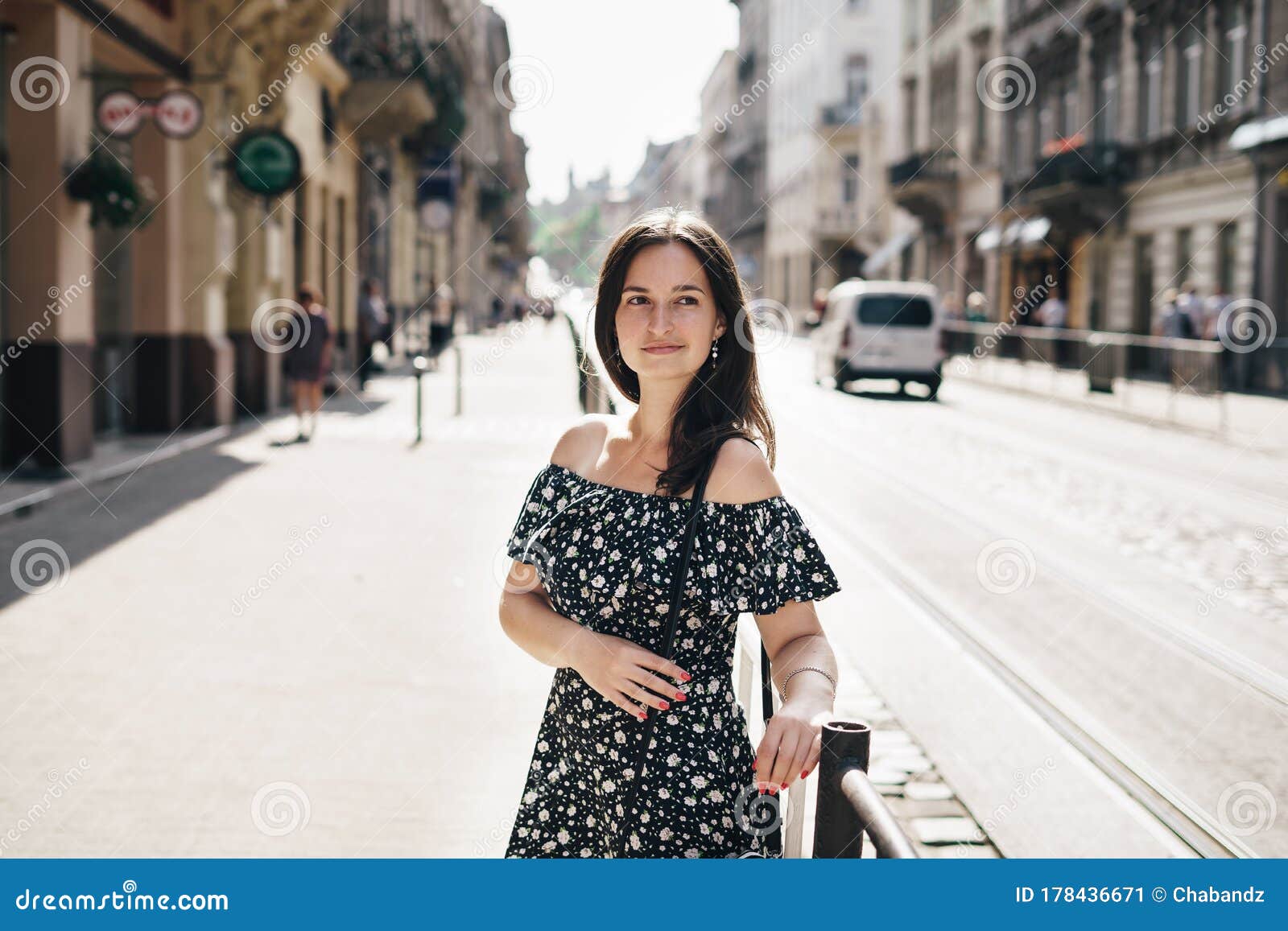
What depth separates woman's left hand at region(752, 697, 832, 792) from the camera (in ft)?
6.24

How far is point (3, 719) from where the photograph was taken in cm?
539

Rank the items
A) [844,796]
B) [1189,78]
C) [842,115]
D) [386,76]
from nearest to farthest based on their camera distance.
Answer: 1. [844,796]
2. [386,76]
3. [1189,78]
4. [842,115]

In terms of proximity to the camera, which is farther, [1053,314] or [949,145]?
[949,145]

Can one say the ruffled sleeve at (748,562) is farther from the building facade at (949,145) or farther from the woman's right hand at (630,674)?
the building facade at (949,145)

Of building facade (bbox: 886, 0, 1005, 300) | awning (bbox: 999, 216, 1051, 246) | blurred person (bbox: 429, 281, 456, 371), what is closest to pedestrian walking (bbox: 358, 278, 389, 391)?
blurred person (bbox: 429, 281, 456, 371)

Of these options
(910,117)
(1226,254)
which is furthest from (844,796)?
(910,117)

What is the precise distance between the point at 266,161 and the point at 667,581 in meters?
15.9

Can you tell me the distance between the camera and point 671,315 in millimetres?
2174

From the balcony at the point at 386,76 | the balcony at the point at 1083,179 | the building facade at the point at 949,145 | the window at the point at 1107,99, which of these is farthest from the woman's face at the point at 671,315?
the building facade at the point at 949,145

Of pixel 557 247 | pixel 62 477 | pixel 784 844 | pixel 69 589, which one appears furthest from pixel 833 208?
pixel 557 247

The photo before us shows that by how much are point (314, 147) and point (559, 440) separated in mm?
22952

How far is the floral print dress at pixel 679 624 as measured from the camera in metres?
2.12

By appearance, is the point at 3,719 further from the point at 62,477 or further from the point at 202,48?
the point at 202,48

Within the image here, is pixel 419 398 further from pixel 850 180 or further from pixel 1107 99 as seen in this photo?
pixel 850 180
